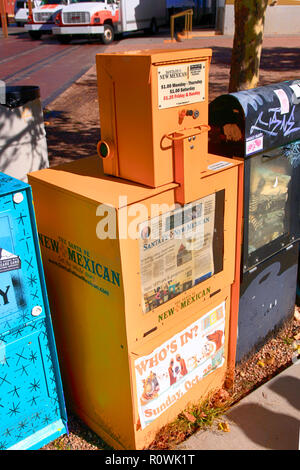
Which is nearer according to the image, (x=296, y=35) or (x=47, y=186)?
(x=47, y=186)

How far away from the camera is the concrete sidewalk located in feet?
9.16

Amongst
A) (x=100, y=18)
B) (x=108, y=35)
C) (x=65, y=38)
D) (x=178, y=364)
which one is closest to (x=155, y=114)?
(x=178, y=364)

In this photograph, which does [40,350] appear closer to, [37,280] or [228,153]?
[37,280]

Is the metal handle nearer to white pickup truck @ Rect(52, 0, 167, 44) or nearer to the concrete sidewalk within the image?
the concrete sidewalk

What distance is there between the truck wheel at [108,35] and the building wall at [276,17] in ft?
18.1

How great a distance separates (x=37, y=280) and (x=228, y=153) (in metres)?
1.35

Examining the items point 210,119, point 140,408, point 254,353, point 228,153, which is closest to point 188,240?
point 228,153

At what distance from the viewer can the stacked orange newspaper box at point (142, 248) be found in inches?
86.3

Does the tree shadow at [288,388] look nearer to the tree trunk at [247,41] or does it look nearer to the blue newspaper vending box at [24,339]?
the blue newspaper vending box at [24,339]

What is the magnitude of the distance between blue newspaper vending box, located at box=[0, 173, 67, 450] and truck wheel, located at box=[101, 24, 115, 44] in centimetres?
2017

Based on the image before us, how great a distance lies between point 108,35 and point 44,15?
3.50 metres

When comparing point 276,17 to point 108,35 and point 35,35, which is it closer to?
point 108,35

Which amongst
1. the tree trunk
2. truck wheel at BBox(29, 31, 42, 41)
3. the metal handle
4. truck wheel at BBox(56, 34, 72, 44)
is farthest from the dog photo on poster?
truck wheel at BBox(29, 31, 42, 41)
